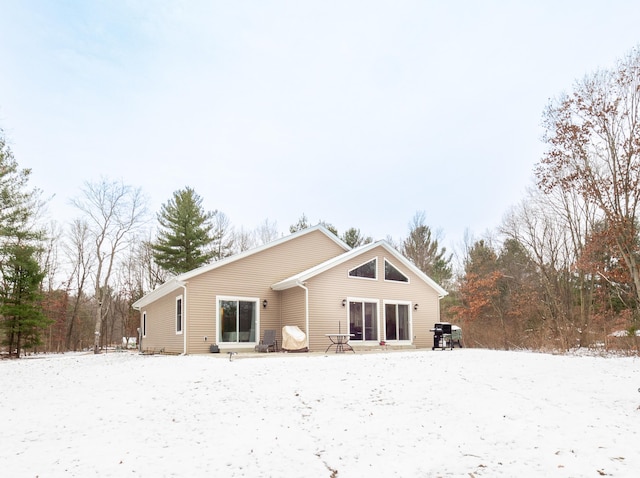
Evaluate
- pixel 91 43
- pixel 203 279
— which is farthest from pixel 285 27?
pixel 203 279

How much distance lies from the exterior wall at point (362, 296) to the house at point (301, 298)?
3 cm

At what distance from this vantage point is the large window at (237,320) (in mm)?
15273

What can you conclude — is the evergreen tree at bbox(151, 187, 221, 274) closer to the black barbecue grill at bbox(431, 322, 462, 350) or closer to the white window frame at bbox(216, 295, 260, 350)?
the white window frame at bbox(216, 295, 260, 350)

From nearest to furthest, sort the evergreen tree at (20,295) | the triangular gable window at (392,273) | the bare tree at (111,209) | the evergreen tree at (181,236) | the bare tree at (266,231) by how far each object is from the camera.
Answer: the triangular gable window at (392,273), the evergreen tree at (20,295), the bare tree at (111,209), the evergreen tree at (181,236), the bare tree at (266,231)

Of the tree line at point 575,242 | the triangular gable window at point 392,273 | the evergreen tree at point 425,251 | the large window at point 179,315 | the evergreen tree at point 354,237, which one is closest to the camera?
the tree line at point 575,242

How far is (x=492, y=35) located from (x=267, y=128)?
11250mm

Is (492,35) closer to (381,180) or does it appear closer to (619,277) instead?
(619,277)

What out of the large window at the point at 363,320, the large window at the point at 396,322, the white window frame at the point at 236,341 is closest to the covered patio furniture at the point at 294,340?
the white window frame at the point at 236,341

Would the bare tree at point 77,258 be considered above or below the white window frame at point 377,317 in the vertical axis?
above

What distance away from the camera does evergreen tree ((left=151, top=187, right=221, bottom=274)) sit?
2861cm

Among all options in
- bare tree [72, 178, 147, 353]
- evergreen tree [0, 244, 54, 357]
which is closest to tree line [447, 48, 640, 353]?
bare tree [72, 178, 147, 353]

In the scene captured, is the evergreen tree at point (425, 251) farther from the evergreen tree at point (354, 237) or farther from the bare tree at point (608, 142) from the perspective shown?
the bare tree at point (608, 142)

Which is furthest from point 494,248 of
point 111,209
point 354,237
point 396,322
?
point 111,209

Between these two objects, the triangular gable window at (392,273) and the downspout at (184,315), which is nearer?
the downspout at (184,315)
